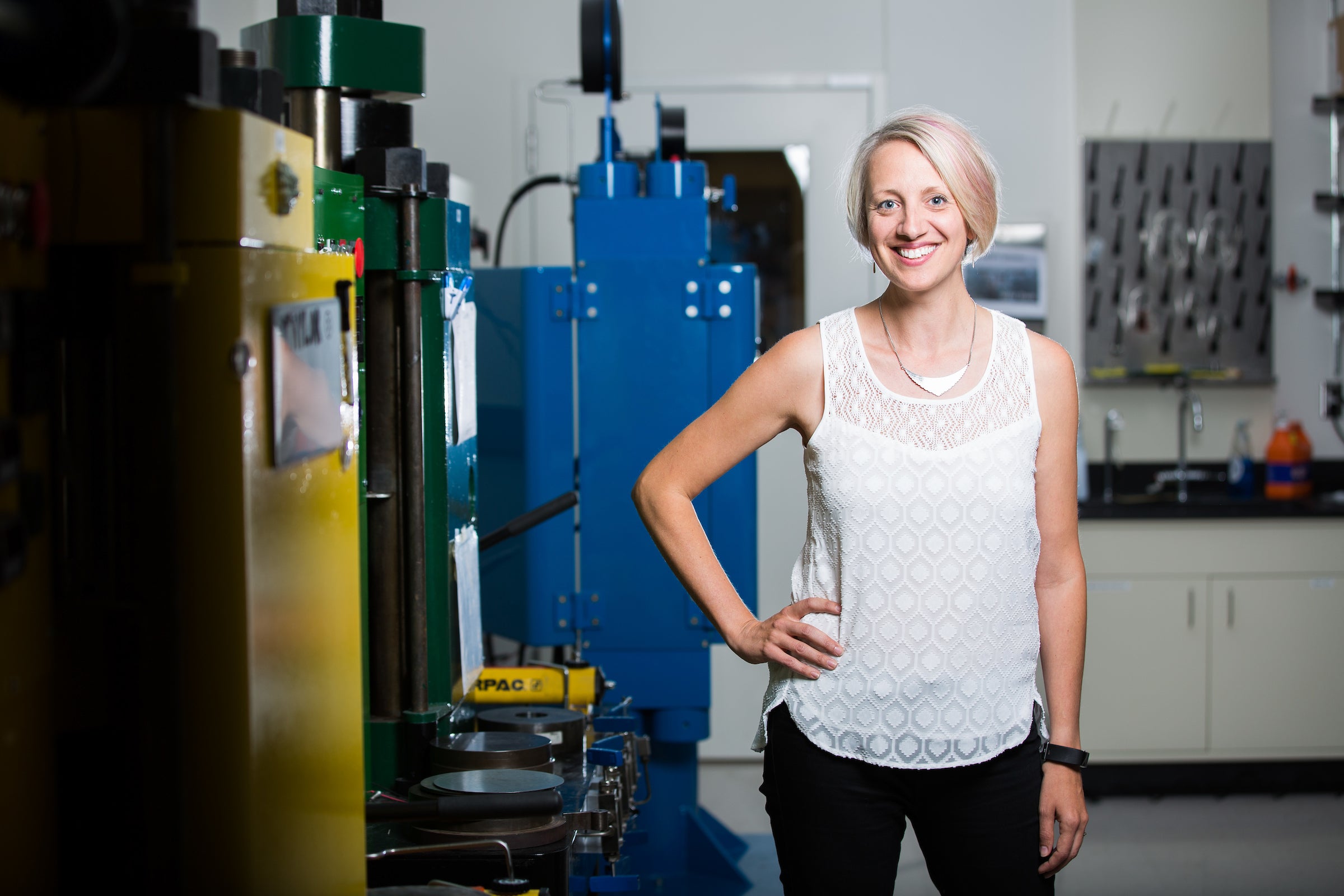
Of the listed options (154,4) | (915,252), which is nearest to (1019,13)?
(915,252)

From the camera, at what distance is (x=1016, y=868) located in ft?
4.09

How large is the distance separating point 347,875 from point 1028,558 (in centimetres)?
74

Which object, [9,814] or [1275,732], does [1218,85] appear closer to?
[1275,732]

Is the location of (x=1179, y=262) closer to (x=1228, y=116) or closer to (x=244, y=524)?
(x=1228, y=116)

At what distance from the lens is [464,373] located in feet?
5.30

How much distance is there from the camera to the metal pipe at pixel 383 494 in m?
1.47

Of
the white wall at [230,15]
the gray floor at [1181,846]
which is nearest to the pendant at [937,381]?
the white wall at [230,15]

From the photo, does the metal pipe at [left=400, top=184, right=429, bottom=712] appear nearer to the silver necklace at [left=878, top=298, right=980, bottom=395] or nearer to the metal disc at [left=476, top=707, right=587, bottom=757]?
the metal disc at [left=476, top=707, right=587, bottom=757]

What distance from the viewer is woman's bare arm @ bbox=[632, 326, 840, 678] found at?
134cm

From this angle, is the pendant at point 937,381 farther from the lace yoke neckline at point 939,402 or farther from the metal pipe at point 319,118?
the metal pipe at point 319,118

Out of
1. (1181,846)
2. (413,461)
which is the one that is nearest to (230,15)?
(413,461)

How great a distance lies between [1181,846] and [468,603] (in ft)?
8.00

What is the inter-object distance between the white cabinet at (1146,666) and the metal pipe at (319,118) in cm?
278

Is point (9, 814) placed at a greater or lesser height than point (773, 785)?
greater
